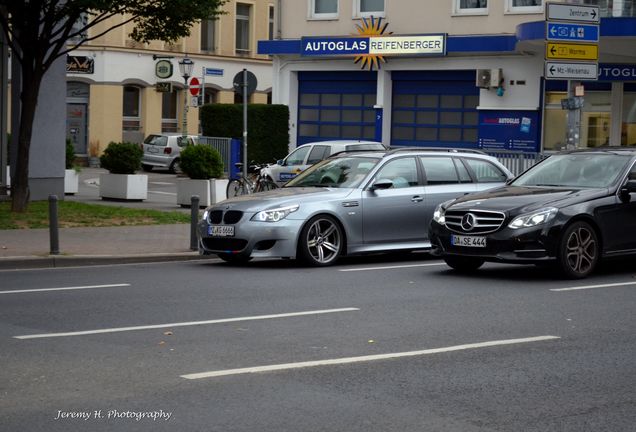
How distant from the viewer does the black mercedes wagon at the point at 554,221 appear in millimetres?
13617

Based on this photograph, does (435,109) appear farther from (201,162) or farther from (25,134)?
(25,134)

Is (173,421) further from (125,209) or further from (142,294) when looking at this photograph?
(125,209)

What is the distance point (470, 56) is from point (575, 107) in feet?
53.6

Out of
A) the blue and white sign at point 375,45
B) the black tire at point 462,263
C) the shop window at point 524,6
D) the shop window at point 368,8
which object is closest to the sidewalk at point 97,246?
the black tire at point 462,263

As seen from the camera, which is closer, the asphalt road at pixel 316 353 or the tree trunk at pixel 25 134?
the asphalt road at pixel 316 353

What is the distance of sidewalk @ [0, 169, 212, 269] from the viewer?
52.0 feet

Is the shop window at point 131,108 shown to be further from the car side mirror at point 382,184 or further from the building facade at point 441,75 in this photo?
the car side mirror at point 382,184

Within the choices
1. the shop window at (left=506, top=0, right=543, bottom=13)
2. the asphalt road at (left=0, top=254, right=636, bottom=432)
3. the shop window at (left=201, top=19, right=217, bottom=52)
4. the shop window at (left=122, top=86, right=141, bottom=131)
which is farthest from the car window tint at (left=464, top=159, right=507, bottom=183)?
the shop window at (left=201, top=19, right=217, bottom=52)

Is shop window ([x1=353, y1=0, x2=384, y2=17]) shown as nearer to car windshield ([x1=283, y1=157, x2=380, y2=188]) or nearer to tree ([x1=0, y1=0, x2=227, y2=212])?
tree ([x1=0, y1=0, x2=227, y2=212])

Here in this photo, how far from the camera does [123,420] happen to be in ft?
21.6

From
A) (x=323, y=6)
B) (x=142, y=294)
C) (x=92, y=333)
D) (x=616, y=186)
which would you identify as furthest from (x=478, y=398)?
(x=323, y=6)

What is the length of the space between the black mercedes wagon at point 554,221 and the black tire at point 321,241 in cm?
153

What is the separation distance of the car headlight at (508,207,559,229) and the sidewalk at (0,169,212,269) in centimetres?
508

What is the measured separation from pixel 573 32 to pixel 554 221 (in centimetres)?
796
